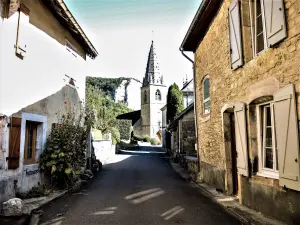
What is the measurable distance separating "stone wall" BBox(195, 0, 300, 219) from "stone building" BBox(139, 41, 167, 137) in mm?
45532

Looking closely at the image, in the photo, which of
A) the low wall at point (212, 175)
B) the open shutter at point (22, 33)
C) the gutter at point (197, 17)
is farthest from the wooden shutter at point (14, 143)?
the gutter at point (197, 17)

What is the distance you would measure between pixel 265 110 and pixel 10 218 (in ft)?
18.0

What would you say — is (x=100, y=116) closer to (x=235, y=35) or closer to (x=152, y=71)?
(x=235, y=35)

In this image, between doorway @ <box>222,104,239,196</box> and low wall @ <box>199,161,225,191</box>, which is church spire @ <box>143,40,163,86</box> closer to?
low wall @ <box>199,161,225,191</box>

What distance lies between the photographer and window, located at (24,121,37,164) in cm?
775

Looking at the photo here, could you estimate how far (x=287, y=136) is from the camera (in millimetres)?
4684

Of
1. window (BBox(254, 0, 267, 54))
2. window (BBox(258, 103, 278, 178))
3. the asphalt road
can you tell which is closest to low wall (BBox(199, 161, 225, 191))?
the asphalt road

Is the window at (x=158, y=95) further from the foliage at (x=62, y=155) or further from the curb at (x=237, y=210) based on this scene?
the curb at (x=237, y=210)

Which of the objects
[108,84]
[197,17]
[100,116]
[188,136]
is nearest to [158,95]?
[108,84]

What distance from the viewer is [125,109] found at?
58.7 meters

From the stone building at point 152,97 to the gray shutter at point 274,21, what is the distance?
51.1m

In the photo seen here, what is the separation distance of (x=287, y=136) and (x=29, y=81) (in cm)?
629

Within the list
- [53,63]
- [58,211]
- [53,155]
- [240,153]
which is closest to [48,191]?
[53,155]

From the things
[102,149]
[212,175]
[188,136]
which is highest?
[188,136]
